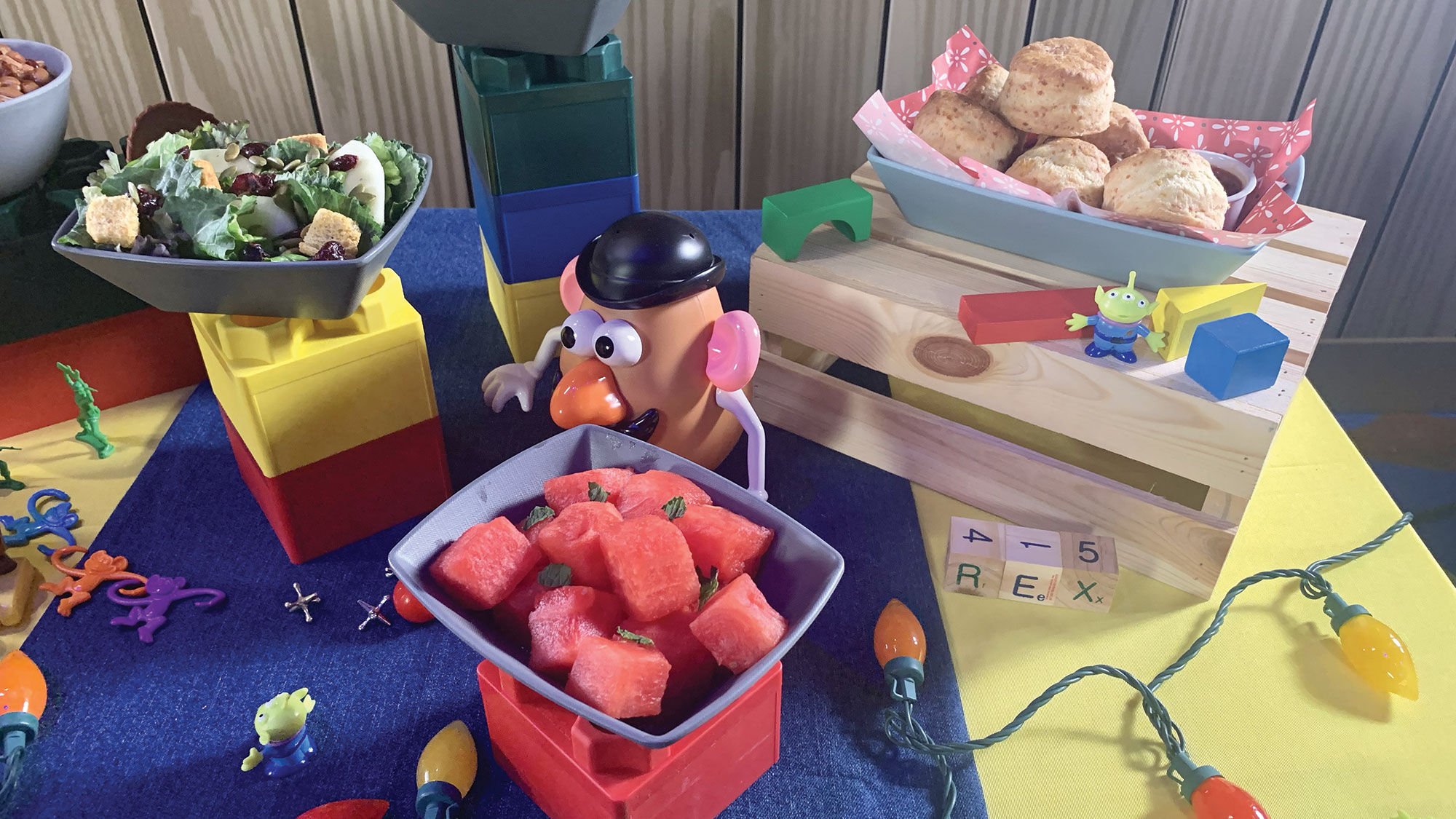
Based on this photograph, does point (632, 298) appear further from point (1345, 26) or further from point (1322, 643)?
point (1345, 26)

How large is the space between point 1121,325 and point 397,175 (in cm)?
65

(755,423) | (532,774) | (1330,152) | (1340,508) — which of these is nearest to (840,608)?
(755,423)

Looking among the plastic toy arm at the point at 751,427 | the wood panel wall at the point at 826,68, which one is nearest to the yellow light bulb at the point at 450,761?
the plastic toy arm at the point at 751,427

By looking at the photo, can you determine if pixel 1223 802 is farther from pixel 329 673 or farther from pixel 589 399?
pixel 329 673

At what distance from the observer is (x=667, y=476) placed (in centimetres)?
76

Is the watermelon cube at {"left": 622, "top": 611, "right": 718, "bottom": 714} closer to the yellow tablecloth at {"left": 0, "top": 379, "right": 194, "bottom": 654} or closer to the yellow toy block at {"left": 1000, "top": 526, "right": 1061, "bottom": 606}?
the yellow toy block at {"left": 1000, "top": 526, "right": 1061, "bottom": 606}

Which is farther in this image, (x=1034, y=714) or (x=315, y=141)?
(x=315, y=141)

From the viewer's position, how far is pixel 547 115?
3.19 ft

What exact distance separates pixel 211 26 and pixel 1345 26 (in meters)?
1.59

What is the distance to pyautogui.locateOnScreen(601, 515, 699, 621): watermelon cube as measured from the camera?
0.64m

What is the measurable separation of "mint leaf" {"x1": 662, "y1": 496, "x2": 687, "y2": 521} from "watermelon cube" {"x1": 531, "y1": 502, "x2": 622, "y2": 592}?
1.4 inches

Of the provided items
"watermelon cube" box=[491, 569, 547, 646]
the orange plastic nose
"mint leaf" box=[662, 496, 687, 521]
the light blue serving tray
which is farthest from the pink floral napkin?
"watermelon cube" box=[491, 569, 547, 646]

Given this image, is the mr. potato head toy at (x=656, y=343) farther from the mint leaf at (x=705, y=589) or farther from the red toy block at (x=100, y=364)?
the red toy block at (x=100, y=364)

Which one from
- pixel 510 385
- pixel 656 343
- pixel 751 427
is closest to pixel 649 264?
pixel 656 343
